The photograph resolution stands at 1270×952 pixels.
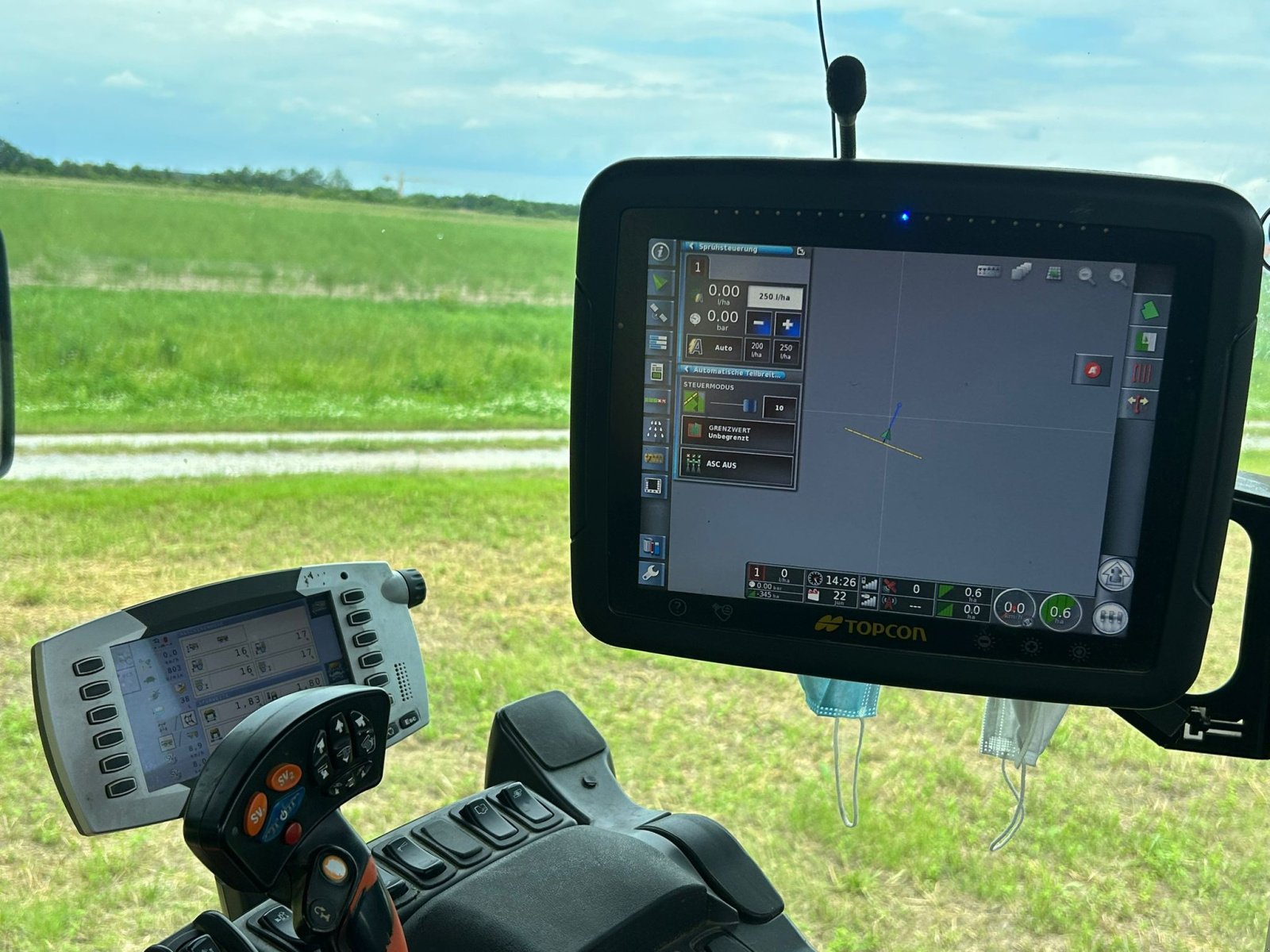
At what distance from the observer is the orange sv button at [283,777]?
0.63 metres

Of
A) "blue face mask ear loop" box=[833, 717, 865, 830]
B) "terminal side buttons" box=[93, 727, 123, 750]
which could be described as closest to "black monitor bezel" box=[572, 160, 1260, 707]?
"terminal side buttons" box=[93, 727, 123, 750]

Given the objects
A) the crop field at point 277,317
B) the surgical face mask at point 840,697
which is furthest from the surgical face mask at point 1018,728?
the crop field at point 277,317

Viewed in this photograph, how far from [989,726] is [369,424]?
4.20 ft

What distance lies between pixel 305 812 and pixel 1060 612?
20.5 inches

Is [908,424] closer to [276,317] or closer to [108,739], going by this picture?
[108,739]

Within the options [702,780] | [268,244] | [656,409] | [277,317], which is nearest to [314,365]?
[277,317]

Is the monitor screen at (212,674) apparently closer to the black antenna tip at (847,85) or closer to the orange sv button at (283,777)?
the orange sv button at (283,777)

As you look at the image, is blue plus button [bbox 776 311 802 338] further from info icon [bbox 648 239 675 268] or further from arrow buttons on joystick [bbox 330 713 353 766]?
arrow buttons on joystick [bbox 330 713 353 766]

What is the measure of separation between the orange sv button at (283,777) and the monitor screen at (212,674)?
1.02ft

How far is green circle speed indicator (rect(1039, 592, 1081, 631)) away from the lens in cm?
78

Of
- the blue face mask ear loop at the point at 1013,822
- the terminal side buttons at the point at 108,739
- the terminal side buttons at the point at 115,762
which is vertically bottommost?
the blue face mask ear loop at the point at 1013,822

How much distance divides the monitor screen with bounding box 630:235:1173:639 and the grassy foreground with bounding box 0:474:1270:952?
0.83m

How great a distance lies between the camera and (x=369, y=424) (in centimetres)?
206

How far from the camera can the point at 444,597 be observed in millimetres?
1896
